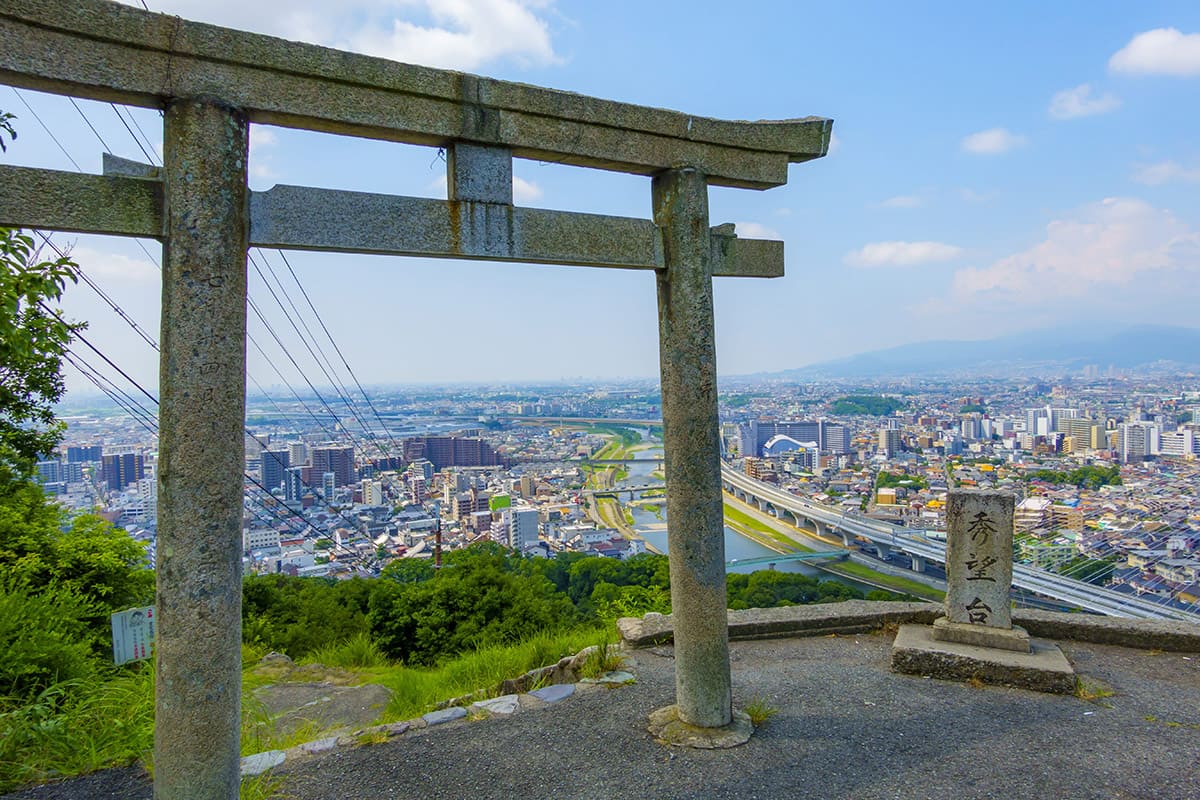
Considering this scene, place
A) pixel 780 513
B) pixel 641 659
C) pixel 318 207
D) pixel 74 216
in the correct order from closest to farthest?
1. pixel 74 216
2. pixel 318 207
3. pixel 641 659
4. pixel 780 513

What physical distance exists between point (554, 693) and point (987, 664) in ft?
10.8

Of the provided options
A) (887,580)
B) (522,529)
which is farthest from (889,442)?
(522,529)

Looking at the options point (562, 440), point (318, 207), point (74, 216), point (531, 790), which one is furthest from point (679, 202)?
point (562, 440)

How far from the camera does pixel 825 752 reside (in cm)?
406

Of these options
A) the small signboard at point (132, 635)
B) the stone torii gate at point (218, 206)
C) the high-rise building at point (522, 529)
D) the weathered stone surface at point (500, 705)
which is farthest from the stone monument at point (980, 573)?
the high-rise building at point (522, 529)

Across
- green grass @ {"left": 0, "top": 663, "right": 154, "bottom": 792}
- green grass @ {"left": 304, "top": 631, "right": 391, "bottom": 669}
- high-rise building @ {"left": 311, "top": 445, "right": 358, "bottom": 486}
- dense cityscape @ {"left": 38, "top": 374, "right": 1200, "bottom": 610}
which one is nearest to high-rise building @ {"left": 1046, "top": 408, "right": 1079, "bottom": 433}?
dense cityscape @ {"left": 38, "top": 374, "right": 1200, "bottom": 610}

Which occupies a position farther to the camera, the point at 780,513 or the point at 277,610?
the point at 780,513

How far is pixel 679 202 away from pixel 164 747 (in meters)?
3.91

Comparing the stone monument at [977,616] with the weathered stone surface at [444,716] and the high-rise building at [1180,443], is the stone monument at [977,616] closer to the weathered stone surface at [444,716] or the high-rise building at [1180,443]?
the weathered stone surface at [444,716]

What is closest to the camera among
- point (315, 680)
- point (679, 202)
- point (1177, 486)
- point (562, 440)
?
point (679, 202)

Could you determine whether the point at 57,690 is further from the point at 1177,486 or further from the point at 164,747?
the point at 1177,486

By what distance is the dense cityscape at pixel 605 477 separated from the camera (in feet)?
35.8

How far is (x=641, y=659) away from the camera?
585 cm

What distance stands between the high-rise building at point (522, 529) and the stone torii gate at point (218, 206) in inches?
574
